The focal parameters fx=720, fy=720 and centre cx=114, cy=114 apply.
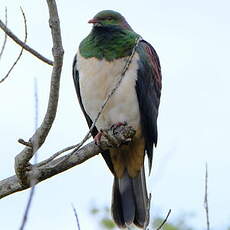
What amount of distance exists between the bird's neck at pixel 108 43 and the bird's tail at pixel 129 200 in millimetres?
988

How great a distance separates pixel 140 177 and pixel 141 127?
17.7 inches

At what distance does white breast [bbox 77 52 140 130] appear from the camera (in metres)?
4.97

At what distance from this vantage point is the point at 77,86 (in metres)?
5.39

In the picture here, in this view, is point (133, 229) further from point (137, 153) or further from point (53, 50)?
point (53, 50)

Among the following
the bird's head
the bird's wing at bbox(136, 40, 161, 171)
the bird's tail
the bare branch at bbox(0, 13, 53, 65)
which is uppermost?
the bird's head

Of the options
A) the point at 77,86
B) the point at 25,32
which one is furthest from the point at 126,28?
the point at 25,32

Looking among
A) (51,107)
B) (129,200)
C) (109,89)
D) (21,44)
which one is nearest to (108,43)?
(109,89)

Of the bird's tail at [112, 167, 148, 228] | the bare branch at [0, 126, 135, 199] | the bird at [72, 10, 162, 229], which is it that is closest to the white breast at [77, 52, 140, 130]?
the bird at [72, 10, 162, 229]

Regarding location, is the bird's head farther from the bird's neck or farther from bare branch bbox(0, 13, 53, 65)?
bare branch bbox(0, 13, 53, 65)

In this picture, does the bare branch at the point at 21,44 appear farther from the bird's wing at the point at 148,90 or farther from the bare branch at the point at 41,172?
the bird's wing at the point at 148,90

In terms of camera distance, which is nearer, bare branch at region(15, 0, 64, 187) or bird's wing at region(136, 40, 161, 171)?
bare branch at region(15, 0, 64, 187)

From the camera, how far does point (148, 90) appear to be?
17.1 feet

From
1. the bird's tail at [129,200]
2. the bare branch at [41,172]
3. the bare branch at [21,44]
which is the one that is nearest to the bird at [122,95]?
the bird's tail at [129,200]

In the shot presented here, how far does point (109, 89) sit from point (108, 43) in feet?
1.18
